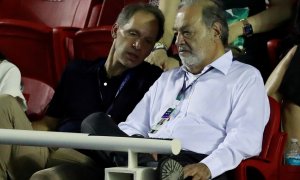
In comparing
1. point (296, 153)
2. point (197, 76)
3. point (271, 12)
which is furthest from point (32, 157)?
point (271, 12)

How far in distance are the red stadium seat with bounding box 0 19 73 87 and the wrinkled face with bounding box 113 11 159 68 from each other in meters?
0.54

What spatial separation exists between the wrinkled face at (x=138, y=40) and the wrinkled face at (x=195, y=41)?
24 centimetres

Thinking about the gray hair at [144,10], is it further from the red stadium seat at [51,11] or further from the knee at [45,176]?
the red stadium seat at [51,11]

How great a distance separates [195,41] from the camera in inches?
80.7

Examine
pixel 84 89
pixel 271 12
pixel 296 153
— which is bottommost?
pixel 296 153

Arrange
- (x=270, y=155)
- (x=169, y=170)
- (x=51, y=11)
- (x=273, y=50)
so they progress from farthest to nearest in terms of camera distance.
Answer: (x=51, y=11), (x=273, y=50), (x=270, y=155), (x=169, y=170)

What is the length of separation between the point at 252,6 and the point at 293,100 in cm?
57

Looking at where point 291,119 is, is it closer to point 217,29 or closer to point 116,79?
point 217,29

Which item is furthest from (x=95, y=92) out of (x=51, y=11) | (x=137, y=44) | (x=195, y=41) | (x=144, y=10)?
(x=51, y=11)

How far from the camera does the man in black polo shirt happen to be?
7.39ft

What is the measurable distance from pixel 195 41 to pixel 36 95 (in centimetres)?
94

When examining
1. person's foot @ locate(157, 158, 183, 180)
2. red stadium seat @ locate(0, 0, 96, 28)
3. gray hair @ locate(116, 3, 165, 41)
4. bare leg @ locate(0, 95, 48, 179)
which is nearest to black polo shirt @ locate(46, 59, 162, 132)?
gray hair @ locate(116, 3, 165, 41)

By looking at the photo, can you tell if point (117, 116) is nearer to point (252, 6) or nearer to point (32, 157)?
point (32, 157)

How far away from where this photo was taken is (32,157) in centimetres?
197
